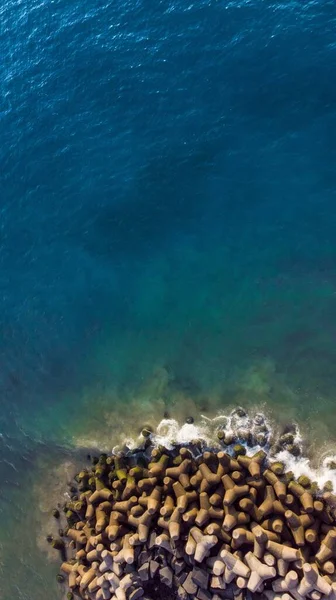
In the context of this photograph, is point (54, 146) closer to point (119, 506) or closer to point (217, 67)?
point (217, 67)

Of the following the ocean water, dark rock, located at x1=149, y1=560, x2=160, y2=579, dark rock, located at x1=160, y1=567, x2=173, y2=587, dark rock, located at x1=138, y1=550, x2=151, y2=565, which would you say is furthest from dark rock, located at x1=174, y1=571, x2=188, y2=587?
the ocean water

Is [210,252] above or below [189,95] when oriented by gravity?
below

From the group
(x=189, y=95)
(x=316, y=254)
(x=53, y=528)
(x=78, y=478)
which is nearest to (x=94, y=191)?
(x=189, y=95)

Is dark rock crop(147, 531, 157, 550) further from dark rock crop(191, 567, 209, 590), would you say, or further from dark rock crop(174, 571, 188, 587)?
dark rock crop(191, 567, 209, 590)

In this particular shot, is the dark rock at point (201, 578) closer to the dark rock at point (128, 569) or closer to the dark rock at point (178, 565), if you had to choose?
the dark rock at point (178, 565)

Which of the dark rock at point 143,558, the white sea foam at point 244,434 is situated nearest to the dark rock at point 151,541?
the dark rock at point 143,558

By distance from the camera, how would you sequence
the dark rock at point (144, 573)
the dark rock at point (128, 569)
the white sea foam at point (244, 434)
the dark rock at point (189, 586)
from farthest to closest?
the white sea foam at point (244, 434) → the dark rock at point (128, 569) → the dark rock at point (144, 573) → the dark rock at point (189, 586)
